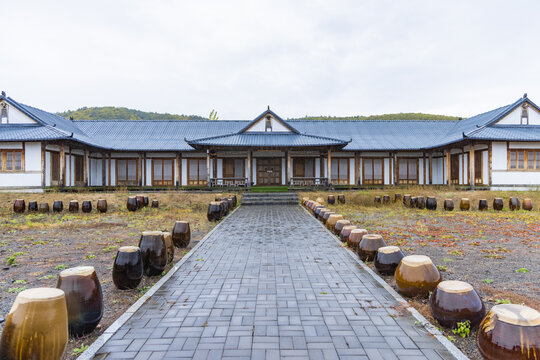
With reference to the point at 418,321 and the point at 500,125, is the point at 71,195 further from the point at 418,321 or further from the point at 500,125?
the point at 500,125

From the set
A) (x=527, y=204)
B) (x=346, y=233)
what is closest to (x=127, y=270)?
(x=346, y=233)

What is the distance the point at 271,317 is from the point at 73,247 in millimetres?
6018

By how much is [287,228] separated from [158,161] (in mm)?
19196

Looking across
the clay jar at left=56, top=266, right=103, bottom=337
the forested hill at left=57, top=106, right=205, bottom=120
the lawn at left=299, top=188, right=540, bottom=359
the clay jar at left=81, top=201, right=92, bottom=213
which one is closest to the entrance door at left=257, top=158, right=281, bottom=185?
the lawn at left=299, top=188, right=540, bottom=359

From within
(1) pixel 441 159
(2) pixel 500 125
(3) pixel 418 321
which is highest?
(2) pixel 500 125

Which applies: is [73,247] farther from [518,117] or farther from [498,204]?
[518,117]

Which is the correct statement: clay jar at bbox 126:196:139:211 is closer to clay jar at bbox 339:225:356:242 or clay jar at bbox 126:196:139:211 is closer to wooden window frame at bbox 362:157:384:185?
clay jar at bbox 339:225:356:242

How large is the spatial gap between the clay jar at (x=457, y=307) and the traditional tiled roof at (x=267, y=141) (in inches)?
768

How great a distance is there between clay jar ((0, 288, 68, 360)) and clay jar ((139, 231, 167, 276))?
256cm

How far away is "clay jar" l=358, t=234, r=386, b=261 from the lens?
6301mm

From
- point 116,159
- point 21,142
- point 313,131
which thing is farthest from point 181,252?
point 313,131

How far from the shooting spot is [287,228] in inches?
A: 417

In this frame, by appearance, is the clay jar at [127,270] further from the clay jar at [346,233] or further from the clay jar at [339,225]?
the clay jar at [339,225]

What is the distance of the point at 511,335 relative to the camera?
2.70 m
